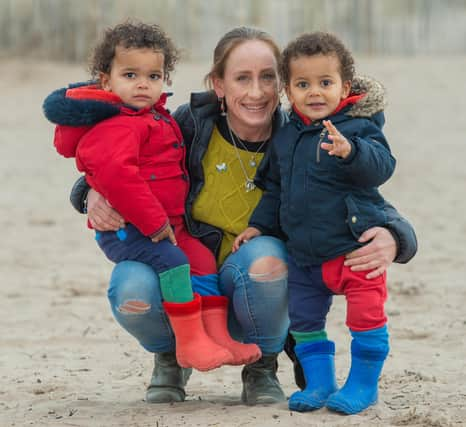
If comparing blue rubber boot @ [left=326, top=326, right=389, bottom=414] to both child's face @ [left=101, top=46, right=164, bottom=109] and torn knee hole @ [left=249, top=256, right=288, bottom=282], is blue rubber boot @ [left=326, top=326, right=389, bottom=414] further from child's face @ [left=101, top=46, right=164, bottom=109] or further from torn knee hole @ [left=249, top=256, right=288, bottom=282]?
child's face @ [left=101, top=46, right=164, bottom=109]

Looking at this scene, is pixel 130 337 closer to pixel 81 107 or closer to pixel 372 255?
pixel 81 107

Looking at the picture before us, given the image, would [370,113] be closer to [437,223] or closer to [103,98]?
[103,98]

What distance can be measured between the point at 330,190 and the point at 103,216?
862mm

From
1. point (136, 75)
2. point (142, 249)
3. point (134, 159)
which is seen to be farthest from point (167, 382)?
point (136, 75)

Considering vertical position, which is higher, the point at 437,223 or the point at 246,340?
the point at 246,340

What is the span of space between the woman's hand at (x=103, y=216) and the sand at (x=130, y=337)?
70cm

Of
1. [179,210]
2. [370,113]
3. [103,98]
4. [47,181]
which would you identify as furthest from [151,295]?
[47,181]

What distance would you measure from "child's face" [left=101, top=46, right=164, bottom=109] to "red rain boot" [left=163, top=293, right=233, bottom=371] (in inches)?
30.3

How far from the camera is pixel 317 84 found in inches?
136

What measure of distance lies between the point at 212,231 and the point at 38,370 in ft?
4.08

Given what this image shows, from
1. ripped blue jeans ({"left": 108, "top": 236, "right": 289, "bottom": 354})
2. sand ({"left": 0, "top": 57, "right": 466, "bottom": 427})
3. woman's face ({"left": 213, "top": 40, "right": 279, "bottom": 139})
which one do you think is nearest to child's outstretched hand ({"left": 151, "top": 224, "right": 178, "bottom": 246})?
ripped blue jeans ({"left": 108, "top": 236, "right": 289, "bottom": 354})

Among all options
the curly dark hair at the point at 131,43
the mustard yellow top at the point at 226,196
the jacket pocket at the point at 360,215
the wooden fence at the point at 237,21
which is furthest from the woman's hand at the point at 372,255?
the wooden fence at the point at 237,21

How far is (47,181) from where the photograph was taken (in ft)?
30.5

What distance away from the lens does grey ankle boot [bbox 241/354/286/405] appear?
3762 mm
